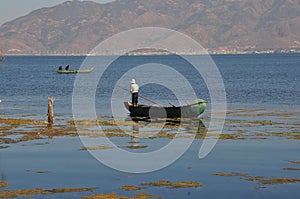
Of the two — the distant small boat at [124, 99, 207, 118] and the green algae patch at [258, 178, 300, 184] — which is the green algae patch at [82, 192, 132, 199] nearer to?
the green algae patch at [258, 178, 300, 184]

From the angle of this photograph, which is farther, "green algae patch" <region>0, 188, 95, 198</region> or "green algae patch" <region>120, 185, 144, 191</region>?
"green algae patch" <region>120, 185, 144, 191</region>

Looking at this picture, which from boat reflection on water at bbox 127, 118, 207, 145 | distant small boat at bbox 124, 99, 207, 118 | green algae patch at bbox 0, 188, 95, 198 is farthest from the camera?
distant small boat at bbox 124, 99, 207, 118

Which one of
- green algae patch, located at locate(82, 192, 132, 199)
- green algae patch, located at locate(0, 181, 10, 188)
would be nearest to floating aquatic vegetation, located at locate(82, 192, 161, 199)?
green algae patch, located at locate(82, 192, 132, 199)

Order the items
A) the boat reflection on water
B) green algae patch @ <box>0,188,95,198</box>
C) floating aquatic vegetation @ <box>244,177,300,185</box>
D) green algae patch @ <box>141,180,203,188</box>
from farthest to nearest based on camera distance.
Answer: the boat reflection on water < floating aquatic vegetation @ <box>244,177,300,185</box> < green algae patch @ <box>141,180,203,188</box> < green algae patch @ <box>0,188,95,198</box>

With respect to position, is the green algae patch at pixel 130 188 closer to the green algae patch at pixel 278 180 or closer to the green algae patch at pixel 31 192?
the green algae patch at pixel 31 192

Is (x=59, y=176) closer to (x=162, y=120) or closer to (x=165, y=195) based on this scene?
(x=165, y=195)

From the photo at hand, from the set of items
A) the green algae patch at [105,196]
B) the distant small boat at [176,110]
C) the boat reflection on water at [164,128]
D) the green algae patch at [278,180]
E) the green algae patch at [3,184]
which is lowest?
the green algae patch at [105,196]

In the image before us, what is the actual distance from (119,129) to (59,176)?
16642 mm

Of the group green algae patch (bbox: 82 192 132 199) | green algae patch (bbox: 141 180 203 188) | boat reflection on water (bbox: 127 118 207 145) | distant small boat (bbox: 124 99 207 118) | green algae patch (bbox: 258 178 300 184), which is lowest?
green algae patch (bbox: 82 192 132 199)

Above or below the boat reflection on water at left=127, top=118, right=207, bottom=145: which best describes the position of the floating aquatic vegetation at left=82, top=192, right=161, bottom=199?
below

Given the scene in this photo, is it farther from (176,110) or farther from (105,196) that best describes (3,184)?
(176,110)

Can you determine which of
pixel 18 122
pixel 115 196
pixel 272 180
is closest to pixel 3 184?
pixel 115 196

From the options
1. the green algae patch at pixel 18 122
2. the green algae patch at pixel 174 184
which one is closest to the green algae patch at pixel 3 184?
the green algae patch at pixel 174 184

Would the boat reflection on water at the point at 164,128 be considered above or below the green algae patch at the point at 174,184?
above
